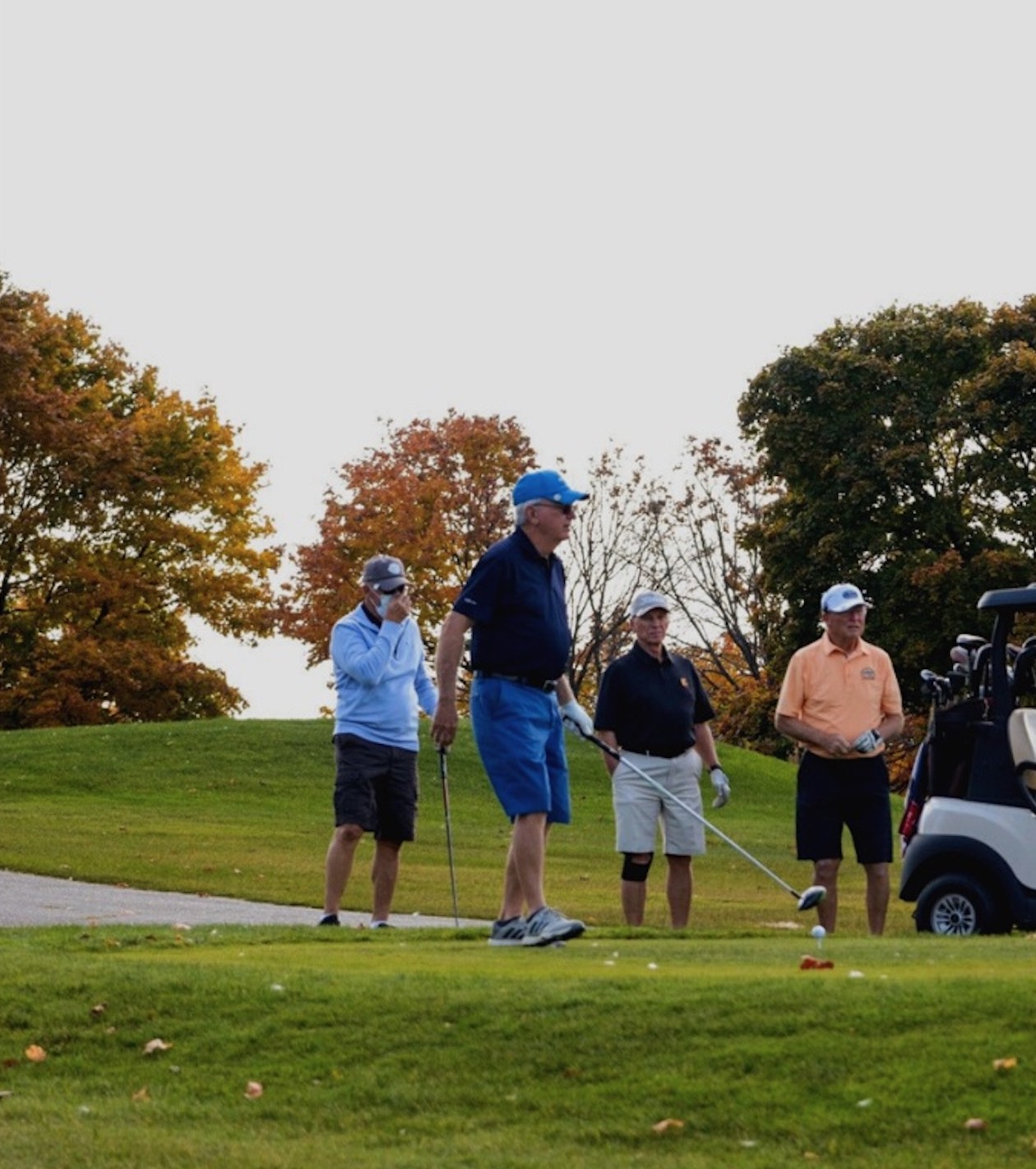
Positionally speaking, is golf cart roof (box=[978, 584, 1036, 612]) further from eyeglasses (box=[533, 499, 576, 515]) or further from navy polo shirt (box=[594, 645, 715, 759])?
eyeglasses (box=[533, 499, 576, 515])

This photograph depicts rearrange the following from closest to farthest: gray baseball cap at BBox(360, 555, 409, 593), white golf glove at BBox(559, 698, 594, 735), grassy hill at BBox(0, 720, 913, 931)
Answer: white golf glove at BBox(559, 698, 594, 735) < gray baseball cap at BBox(360, 555, 409, 593) < grassy hill at BBox(0, 720, 913, 931)

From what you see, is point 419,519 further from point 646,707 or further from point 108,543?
point 646,707

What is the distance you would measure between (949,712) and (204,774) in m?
24.0

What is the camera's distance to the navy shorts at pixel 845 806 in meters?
13.2

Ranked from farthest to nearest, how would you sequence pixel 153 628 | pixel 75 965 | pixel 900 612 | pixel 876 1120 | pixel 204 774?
pixel 153 628 → pixel 900 612 → pixel 204 774 → pixel 75 965 → pixel 876 1120

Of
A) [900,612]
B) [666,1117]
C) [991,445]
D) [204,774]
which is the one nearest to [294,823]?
[204,774]

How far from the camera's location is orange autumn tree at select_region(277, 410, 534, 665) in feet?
177

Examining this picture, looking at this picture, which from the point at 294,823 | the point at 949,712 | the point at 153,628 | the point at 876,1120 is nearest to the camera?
the point at 876,1120

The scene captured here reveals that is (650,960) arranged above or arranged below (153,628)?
below

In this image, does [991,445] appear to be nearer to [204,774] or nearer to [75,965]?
[204,774]

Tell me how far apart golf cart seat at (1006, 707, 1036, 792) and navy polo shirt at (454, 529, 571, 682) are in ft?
10.4

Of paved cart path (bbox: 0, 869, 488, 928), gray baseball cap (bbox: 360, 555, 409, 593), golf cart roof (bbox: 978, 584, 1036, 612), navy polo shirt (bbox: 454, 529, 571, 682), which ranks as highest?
gray baseball cap (bbox: 360, 555, 409, 593)

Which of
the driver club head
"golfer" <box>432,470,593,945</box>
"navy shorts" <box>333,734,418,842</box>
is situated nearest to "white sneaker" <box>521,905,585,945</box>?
"golfer" <box>432,470,593,945</box>

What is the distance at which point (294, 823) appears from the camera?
3014cm
